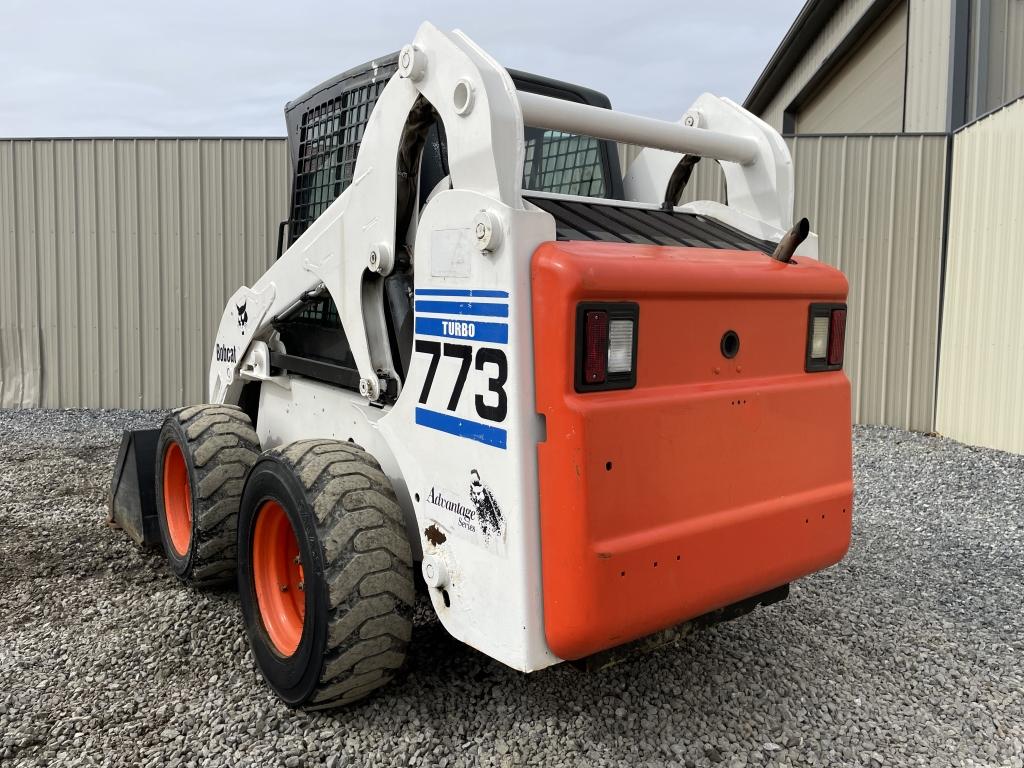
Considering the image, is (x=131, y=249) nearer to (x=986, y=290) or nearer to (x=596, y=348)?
(x=596, y=348)

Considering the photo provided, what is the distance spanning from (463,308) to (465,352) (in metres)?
0.12

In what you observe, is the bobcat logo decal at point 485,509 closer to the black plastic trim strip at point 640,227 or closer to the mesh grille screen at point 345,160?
the black plastic trim strip at point 640,227

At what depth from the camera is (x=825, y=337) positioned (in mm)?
2805

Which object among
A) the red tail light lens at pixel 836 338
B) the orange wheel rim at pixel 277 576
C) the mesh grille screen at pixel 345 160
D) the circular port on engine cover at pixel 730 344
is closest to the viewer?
the circular port on engine cover at pixel 730 344

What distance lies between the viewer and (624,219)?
3037 mm

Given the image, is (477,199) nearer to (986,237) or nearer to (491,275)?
(491,275)

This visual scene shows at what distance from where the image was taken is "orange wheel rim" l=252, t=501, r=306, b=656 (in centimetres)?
295

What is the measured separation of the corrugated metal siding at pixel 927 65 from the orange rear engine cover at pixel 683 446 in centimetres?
798

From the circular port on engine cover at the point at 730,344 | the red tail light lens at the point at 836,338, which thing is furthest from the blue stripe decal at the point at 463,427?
the red tail light lens at the point at 836,338

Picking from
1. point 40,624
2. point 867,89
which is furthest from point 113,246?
point 867,89

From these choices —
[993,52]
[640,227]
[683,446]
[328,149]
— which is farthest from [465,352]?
[993,52]

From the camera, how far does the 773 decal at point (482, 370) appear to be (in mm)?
2188

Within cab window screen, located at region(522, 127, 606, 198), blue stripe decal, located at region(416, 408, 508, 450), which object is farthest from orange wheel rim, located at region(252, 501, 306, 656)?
cab window screen, located at region(522, 127, 606, 198)

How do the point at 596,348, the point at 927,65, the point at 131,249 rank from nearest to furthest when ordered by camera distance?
the point at 596,348 < the point at 131,249 < the point at 927,65
